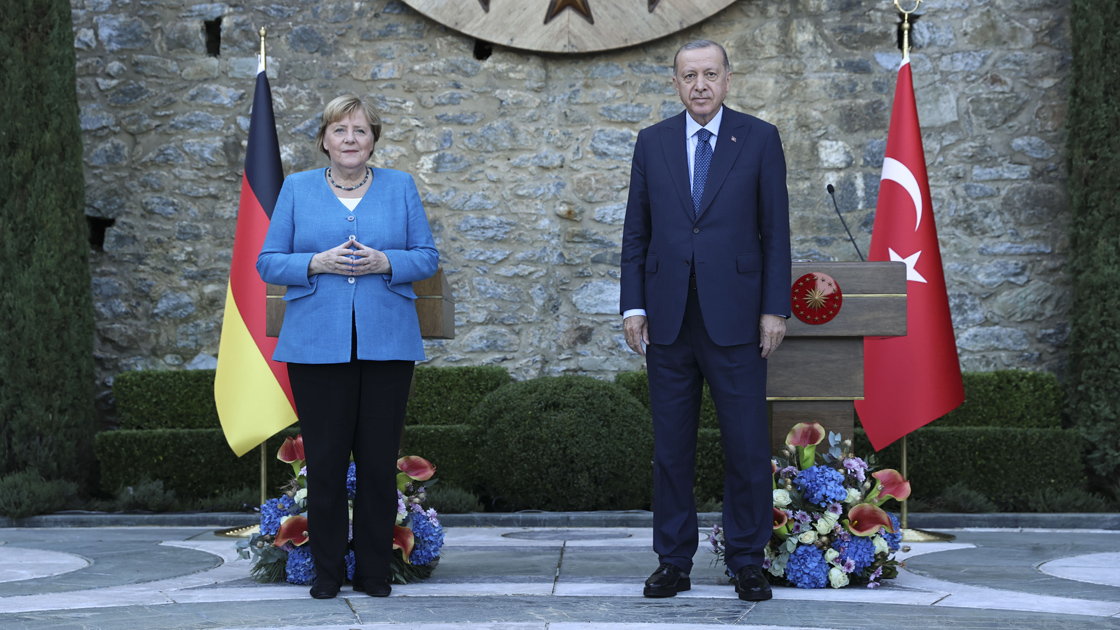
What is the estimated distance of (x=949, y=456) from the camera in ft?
17.8

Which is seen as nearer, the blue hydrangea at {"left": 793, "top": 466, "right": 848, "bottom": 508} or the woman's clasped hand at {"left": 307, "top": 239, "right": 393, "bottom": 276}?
the woman's clasped hand at {"left": 307, "top": 239, "right": 393, "bottom": 276}

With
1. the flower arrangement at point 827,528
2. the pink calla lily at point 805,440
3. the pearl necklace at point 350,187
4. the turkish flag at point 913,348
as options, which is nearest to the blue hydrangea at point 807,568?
A: the flower arrangement at point 827,528

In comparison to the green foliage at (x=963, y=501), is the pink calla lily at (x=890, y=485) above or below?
above

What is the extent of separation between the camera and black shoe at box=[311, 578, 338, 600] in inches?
113

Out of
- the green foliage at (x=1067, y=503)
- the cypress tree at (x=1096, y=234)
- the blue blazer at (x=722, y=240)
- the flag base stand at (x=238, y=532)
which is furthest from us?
the cypress tree at (x=1096, y=234)

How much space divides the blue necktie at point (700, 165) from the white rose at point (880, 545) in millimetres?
1119

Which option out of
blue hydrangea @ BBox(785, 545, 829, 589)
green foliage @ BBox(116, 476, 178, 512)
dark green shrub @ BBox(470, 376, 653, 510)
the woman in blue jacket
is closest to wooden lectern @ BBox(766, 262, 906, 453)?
blue hydrangea @ BBox(785, 545, 829, 589)

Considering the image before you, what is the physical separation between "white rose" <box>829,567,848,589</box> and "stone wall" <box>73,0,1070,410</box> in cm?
324

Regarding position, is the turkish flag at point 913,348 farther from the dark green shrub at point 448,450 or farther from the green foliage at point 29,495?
the green foliage at point 29,495

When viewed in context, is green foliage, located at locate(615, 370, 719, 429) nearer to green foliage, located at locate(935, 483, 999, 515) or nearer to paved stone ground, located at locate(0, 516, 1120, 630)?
green foliage, located at locate(935, 483, 999, 515)

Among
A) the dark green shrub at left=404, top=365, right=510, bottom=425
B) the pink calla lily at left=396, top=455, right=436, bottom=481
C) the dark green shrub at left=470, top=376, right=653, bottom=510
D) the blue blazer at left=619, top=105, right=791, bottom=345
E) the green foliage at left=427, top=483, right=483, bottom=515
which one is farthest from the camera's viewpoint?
the dark green shrub at left=404, top=365, right=510, bottom=425

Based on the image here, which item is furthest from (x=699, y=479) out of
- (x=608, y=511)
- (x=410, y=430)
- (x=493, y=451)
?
(x=410, y=430)

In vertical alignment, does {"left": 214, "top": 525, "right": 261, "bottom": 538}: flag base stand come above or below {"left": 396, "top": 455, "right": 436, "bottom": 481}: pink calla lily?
below

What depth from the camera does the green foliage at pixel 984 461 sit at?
543cm
